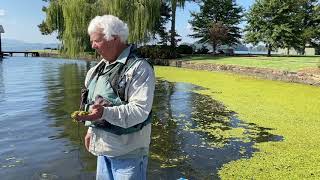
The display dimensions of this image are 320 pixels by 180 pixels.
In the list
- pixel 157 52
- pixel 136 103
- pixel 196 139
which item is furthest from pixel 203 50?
pixel 136 103

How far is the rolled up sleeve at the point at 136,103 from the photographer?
9.07 ft

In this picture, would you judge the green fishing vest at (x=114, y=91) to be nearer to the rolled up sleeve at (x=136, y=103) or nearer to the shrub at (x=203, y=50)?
the rolled up sleeve at (x=136, y=103)

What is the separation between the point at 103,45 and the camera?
290 cm

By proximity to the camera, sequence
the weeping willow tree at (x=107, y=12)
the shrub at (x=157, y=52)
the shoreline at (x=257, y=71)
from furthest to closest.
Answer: the shrub at (x=157, y=52)
the weeping willow tree at (x=107, y=12)
the shoreline at (x=257, y=71)

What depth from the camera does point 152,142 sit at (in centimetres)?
739

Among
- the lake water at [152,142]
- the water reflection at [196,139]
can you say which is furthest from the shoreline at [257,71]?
the water reflection at [196,139]

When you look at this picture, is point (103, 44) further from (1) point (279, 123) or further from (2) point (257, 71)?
(2) point (257, 71)

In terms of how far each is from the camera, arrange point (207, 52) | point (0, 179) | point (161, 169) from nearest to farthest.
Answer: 1. point (0, 179)
2. point (161, 169)
3. point (207, 52)

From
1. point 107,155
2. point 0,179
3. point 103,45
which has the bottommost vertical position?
point 0,179

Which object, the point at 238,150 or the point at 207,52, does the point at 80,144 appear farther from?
the point at 207,52

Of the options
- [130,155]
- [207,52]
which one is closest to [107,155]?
[130,155]

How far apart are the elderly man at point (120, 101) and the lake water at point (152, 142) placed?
2.62 meters

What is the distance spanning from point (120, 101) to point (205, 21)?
120 feet

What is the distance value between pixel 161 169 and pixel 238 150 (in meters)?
1.59
